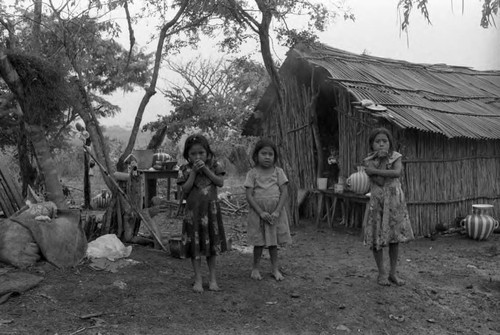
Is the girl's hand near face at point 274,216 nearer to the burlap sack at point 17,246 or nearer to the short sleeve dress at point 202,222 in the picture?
the short sleeve dress at point 202,222

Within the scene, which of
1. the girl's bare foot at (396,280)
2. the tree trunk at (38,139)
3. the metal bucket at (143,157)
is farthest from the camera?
the metal bucket at (143,157)

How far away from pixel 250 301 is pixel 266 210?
903 millimetres

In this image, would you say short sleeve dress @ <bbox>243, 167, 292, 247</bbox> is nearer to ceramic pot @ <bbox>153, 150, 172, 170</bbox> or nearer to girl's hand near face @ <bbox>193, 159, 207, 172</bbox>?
girl's hand near face @ <bbox>193, 159, 207, 172</bbox>

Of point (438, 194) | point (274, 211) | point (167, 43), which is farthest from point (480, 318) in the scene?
point (167, 43)

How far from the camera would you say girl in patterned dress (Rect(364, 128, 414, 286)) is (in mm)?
4336

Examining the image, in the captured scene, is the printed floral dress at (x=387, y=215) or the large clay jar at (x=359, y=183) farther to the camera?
the large clay jar at (x=359, y=183)

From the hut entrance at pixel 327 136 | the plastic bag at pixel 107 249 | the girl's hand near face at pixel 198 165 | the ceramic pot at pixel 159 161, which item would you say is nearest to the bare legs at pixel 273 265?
the girl's hand near face at pixel 198 165

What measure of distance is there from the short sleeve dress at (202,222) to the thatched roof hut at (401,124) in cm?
360

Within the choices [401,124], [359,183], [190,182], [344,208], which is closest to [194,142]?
[190,182]

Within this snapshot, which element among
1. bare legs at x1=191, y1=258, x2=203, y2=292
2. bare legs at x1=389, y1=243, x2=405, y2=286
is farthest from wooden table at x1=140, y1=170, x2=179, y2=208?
bare legs at x1=389, y1=243, x2=405, y2=286

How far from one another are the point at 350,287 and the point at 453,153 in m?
4.29

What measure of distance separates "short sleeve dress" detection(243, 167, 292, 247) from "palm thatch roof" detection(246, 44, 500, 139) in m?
2.90

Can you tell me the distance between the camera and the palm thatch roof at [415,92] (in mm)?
7219

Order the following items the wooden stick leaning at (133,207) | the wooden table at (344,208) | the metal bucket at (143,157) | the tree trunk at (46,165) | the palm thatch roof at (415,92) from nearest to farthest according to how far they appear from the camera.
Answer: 1. the tree trunk at (46,165)
2. the wooden stick leaning at (133,207)
3. the palm thatch roof at (415,92)
4. the wooden table at (344,208)
5. the metal bucket at (143,157)
